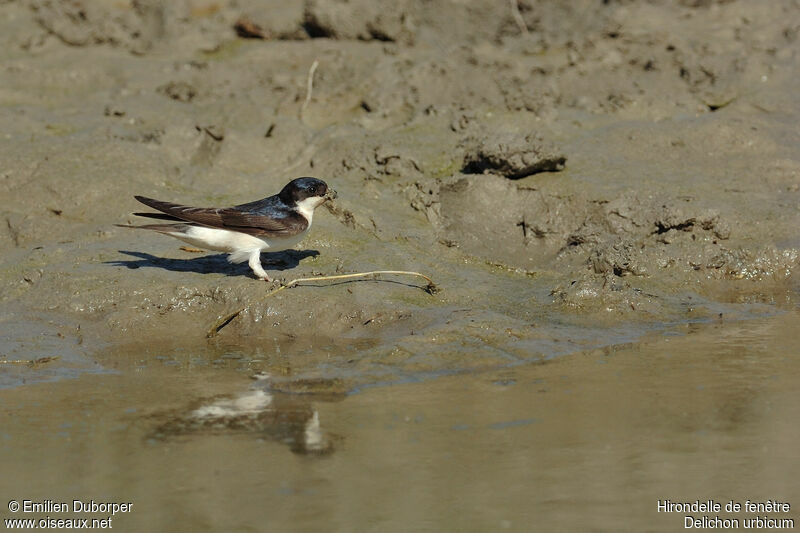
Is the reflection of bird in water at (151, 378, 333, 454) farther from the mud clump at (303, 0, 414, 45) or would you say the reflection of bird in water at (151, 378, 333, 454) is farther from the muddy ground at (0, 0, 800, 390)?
the mud clump at (303, 0, 414, 45)

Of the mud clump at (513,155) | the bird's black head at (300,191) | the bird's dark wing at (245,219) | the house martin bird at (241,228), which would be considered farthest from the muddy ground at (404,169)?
the bird's black head at (300,191)

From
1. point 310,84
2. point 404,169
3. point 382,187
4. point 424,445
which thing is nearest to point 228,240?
point 382,187

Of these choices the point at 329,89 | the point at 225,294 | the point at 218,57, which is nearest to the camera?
the point at 225,294

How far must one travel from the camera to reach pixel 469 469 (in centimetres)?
374

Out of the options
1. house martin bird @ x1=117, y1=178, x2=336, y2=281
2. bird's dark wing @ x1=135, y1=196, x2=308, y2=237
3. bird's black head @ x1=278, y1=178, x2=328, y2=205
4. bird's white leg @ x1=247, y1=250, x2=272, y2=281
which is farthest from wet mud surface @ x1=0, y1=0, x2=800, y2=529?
bird's black head @ x1=278, y1=178, x2=328, y2=205

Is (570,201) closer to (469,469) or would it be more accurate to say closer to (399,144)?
(399,144)

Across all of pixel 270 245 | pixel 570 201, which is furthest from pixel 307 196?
pixel 570 201

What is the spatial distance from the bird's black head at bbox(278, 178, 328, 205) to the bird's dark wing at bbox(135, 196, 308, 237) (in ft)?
A: 0.47

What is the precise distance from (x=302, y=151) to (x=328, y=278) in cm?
231

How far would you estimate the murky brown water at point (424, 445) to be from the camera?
3.41 meters

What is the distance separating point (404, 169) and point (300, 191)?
1.42m

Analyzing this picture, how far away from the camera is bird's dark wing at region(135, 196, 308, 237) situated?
6.29m

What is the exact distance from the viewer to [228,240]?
20.6ft

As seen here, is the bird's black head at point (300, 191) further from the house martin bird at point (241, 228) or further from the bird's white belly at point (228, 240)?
the bird's white belly at point (228, 240)
